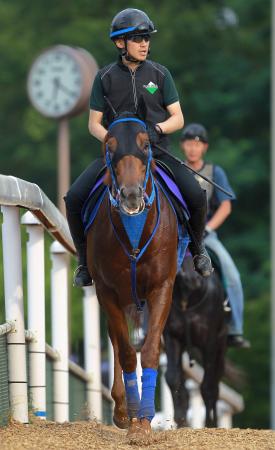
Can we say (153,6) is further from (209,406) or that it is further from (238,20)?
(209,406)

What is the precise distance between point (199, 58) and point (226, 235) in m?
6.43

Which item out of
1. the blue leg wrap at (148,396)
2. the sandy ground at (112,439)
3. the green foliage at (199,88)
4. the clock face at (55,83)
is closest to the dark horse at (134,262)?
the blue leg wrap at (148,396)

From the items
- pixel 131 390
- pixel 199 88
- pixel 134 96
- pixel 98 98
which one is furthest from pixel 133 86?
pixel 199 88

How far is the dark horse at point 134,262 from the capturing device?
1020 cm

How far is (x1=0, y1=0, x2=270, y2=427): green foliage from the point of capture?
48.3 metres

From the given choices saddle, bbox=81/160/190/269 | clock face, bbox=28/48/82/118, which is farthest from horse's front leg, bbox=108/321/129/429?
clock face, bbox=28/48/82/118

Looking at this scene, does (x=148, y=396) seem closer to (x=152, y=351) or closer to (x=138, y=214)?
(x=152, y=351)

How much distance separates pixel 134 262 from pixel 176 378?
4737 millimetres

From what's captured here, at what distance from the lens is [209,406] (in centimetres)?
1592

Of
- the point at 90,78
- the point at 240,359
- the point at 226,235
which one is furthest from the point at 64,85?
the point at 226,235

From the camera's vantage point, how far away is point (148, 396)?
10539 mm

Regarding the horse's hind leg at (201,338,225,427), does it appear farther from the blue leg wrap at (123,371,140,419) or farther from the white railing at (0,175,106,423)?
the blue leg wrap at (123,371,140,419)

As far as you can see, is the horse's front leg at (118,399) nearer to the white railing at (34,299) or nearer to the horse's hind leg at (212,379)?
the white railing at (34,299)

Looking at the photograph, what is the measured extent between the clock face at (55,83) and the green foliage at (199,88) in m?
11.5
